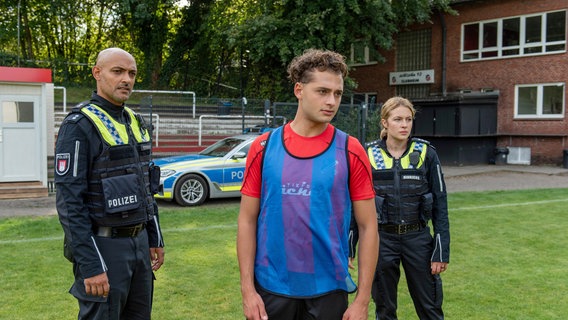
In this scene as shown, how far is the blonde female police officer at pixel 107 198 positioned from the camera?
298cm

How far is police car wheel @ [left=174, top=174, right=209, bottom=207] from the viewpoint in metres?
11.6

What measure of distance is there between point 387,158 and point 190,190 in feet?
26.5

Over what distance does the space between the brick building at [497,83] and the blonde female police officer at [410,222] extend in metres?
19.9

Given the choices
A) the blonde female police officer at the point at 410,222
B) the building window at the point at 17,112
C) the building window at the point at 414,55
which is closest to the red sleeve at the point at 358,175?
the blonde female police officer at the point at 410,222

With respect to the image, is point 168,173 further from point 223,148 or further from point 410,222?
point 410,222

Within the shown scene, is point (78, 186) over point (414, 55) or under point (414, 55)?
under

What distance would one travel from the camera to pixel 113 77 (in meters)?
3.27

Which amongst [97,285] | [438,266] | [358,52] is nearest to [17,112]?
[97,285]

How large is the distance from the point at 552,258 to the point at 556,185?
11124mm

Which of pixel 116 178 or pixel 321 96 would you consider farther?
pixel 116 178

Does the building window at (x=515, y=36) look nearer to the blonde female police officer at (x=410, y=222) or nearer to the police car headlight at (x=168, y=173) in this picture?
the police car headlight at (x=168, y=173)

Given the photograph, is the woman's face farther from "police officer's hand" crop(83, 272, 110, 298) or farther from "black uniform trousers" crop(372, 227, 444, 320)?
"police officer's hand" crop(83, 272, 110, 298)

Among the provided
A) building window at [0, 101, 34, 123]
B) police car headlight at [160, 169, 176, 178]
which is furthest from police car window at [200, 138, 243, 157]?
building window at [0, 101, 34, 123]

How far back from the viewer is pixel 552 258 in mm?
7188
